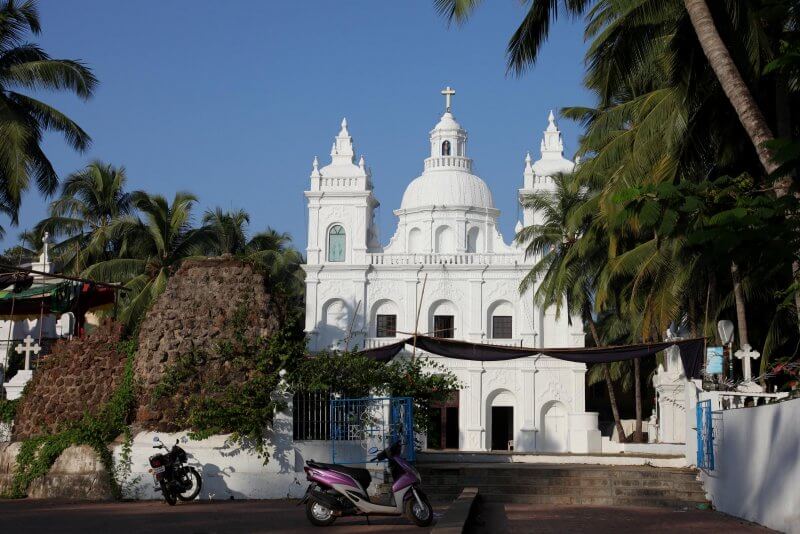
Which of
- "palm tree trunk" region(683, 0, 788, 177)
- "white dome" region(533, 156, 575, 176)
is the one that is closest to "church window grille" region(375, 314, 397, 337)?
"white dome" region(533, 156, 575, 176)

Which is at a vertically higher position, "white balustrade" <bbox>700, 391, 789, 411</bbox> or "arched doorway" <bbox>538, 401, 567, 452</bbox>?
"white balustrade" <bbox>700, 391, 789, 411</bbox>

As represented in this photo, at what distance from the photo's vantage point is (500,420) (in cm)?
4509

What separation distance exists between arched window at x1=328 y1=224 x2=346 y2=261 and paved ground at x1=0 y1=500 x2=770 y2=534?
31385 mm

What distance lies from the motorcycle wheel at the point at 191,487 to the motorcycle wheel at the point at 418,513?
173 inches

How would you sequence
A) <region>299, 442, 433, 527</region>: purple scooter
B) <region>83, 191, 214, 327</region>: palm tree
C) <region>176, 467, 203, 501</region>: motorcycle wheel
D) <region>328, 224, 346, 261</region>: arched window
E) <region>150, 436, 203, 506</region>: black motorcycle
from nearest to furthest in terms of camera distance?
<region>299, 442, 433, 527</region>: purple scooter, <region>150, 436, 203, 506</region>: black motorcycle, <region>176, 467, 203, 501</region>: motorcycle wheel, <region>83, 191, 214, 327</region>: palm tree, <region>328, 224, 346, 261</region>: arched window

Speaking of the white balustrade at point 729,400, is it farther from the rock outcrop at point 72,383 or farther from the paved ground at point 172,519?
the rock outcrop at point 72,383

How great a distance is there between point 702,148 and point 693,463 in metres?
5.50

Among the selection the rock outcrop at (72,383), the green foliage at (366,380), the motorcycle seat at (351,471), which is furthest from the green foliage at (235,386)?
the motorcycle seat at (351,471)

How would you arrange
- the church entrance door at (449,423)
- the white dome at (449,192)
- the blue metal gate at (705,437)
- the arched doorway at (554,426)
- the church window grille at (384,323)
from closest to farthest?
the blue metal gate at (705,437)
the arched doorway at (554,426)
the church entrance door at (449,423)
the church window grille at (384,323)
the white dome at (449,192)

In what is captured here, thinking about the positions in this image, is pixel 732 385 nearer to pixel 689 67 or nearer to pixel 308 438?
pixel 689 67

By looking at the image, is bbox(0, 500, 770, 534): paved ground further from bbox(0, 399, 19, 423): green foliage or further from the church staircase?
bbox(0, 399, 19, 423): green foliage

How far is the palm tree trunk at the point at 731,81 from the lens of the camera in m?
13.7

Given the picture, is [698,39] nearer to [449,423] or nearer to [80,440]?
[80,440]

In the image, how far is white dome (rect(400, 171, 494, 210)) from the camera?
161ft
